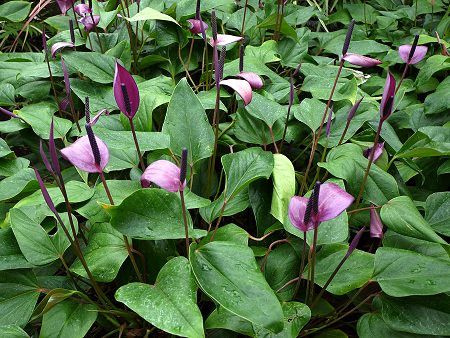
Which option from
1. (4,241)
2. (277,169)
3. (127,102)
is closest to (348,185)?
→ (277,169)

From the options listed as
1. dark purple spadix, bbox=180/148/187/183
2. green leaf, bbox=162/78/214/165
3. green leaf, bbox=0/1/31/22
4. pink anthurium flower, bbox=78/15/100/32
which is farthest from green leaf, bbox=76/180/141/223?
green leaf, bbox=0/1/31/22

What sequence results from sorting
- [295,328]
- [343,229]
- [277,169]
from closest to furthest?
[295,328], [343,229], [277,169]

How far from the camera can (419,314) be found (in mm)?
669

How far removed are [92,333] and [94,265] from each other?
0.18m

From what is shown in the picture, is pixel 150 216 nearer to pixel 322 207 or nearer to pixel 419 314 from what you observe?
pixel 322 207

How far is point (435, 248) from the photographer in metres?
0.73

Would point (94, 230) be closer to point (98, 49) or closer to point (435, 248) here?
point (435, 248)

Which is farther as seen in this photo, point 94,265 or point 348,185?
point 348,185

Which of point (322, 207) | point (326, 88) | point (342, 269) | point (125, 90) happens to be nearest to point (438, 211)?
point (342, 269)

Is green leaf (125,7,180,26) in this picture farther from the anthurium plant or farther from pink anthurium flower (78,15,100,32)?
pink anthurium flower (78,15,100,32)

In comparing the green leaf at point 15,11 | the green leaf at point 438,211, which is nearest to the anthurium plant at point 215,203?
the green leaf at point 438,211

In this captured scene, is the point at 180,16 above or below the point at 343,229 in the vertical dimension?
above

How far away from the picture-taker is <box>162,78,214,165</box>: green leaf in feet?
2.73

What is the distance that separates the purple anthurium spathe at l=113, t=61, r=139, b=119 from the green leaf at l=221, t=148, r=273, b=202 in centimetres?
21
